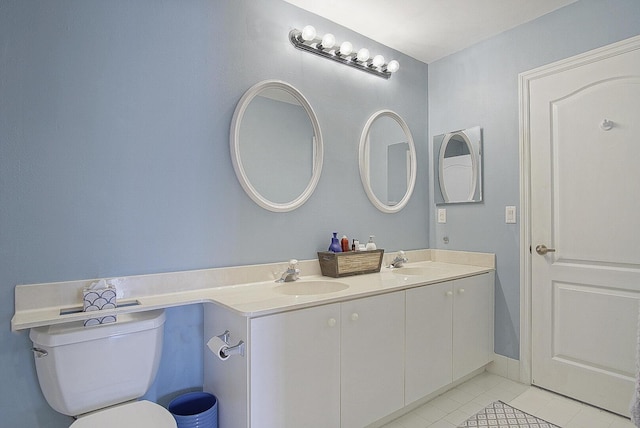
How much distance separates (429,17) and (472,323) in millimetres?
1983

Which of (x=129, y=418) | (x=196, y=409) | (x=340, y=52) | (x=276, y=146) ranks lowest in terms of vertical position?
(x=196, y=409)

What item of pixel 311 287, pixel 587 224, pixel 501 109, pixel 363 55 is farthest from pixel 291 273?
pixel 501 109

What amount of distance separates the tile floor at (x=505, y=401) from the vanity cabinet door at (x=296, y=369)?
0.61 m

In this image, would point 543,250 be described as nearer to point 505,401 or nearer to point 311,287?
point 505,401

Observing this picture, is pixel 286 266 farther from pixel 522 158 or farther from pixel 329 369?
pixel 522 158

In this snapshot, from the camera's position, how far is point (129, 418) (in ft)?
4.03

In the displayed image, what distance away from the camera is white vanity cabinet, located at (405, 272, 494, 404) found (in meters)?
1.88

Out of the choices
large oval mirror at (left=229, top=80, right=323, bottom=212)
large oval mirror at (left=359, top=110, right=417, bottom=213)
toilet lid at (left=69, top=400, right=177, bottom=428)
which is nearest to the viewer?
toilet lid at (left=69, top=400, right=177, bottom=428)

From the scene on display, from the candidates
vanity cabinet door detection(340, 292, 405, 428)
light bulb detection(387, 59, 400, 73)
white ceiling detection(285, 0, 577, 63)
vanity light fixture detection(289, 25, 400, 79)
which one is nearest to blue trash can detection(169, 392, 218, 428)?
vanity cabinet door detection(340, 292, 405, 428)

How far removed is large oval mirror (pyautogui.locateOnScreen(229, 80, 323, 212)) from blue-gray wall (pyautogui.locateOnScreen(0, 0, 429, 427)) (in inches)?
2.4

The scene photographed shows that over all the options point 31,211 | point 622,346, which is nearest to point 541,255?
point 622,346

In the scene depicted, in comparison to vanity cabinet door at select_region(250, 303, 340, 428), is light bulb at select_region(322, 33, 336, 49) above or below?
above

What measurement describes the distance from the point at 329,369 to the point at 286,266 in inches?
24.6

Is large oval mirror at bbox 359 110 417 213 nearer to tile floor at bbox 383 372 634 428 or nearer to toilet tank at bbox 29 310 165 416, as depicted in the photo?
tile floor at bbox 383 372 634 428
